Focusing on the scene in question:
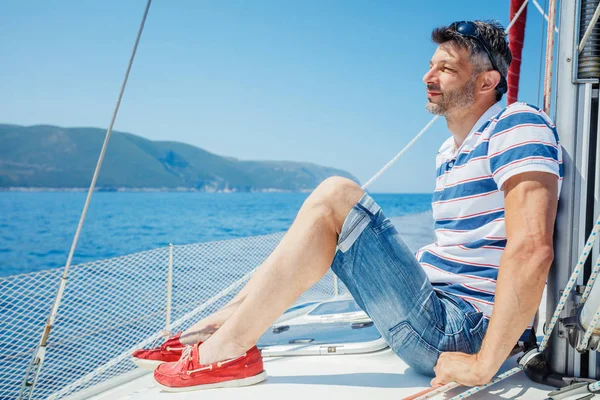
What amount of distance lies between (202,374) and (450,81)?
1.11m

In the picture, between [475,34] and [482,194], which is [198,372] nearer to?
[482,194]

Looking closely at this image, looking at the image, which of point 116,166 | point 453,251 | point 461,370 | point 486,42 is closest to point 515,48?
point 486,42

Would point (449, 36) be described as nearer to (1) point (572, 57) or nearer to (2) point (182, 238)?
(1) point (572, 57)

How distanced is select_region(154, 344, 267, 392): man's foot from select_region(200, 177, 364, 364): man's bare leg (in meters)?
0.09

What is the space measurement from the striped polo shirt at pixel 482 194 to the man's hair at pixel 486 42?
13 cm

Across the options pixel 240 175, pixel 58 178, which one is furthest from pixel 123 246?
pixel 240 175

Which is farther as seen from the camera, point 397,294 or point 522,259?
point 397,294

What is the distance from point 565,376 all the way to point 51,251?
2216 cm

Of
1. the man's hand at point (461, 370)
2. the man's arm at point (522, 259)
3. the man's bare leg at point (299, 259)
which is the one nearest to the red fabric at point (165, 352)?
the man's bare leg at point (299, 259)

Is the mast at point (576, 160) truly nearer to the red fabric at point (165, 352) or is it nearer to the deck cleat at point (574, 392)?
the deck cleat at point (574, 392)

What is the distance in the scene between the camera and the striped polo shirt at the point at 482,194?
4.01 ft

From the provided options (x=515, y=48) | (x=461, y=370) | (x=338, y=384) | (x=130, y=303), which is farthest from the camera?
(x=130, y=303)

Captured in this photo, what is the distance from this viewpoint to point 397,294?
1.28 m

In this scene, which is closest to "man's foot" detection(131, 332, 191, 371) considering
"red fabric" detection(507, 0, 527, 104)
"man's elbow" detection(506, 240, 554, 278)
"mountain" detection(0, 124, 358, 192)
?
"man's elbow" detection(506, 240, 554, 278)
